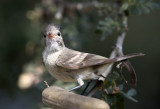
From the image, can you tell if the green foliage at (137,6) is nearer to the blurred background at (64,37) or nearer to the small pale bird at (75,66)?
the blurred background at (64,37)

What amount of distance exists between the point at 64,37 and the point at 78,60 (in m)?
1.51

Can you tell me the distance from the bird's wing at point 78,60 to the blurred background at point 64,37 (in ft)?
1.71

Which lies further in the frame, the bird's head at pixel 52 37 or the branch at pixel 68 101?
the bird's head at pixel 52 37

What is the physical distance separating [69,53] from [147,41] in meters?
2.88

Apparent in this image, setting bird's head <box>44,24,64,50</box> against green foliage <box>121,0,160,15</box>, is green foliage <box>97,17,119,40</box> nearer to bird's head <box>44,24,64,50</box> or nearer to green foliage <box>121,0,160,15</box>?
green foliage <box>121,0,160,15</box>

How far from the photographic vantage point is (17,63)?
5625 millimetres

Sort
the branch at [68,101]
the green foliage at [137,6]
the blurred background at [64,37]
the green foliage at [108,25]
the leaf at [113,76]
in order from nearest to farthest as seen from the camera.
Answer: the branch at [68,101]
the leaf at [113,76]
the green foliage at [137,6]
the green foliage at [108,25]
the blurred background at [64,37]

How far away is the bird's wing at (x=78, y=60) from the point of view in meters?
3.17

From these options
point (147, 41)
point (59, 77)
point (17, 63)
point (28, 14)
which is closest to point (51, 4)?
point (28, 14)

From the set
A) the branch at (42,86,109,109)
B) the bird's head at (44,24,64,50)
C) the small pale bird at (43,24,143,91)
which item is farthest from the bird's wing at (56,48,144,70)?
the branch at (42,86,109,109)

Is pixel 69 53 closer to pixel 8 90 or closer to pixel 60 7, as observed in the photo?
pixel 60 7

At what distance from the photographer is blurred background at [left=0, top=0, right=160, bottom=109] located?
4.72m

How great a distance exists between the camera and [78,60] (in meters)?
3.35

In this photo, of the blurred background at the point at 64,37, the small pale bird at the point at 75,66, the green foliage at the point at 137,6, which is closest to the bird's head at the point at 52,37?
the small pale bird at the point at 75,66
